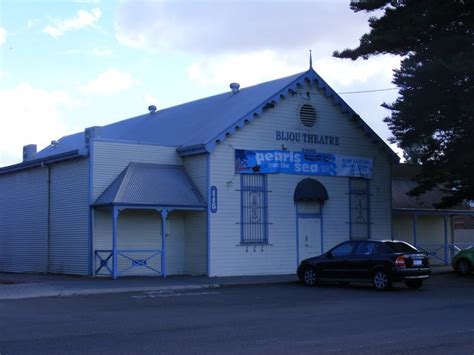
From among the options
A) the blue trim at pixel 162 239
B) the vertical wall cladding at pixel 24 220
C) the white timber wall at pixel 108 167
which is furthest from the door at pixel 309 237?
the vertical wall cladding at pixel 24 220

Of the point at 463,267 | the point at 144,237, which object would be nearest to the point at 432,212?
the point at 463,267

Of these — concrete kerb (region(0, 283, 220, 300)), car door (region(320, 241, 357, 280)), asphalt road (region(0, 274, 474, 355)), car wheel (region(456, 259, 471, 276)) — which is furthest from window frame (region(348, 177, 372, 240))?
concrete kerb (region(0, 283, 220, 300))

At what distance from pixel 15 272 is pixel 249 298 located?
14.5 m

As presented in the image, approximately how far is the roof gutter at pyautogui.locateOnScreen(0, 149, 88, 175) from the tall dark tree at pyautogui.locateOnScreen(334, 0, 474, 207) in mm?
12090

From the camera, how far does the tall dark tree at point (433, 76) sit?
26109 mm

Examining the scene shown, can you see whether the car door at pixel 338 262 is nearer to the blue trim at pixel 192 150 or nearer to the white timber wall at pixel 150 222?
the white timber wall at pixel 150 222

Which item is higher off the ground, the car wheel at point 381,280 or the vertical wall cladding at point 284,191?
the vertical wall cladding at point 284,191

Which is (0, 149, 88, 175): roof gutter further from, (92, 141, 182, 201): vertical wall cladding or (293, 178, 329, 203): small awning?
(293, 178, 329, 203): small awning

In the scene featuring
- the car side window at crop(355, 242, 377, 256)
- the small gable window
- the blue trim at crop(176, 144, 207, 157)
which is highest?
the small gable window

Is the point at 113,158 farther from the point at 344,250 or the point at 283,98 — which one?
the point at 344,250

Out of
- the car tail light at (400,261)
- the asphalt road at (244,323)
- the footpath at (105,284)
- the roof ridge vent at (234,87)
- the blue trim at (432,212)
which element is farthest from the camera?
the blue trim at (432,212)

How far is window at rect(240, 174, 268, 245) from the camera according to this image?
26844mm

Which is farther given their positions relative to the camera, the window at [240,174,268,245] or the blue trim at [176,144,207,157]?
the window at [240,174,268,245]

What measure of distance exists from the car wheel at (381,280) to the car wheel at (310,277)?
2.20 m
